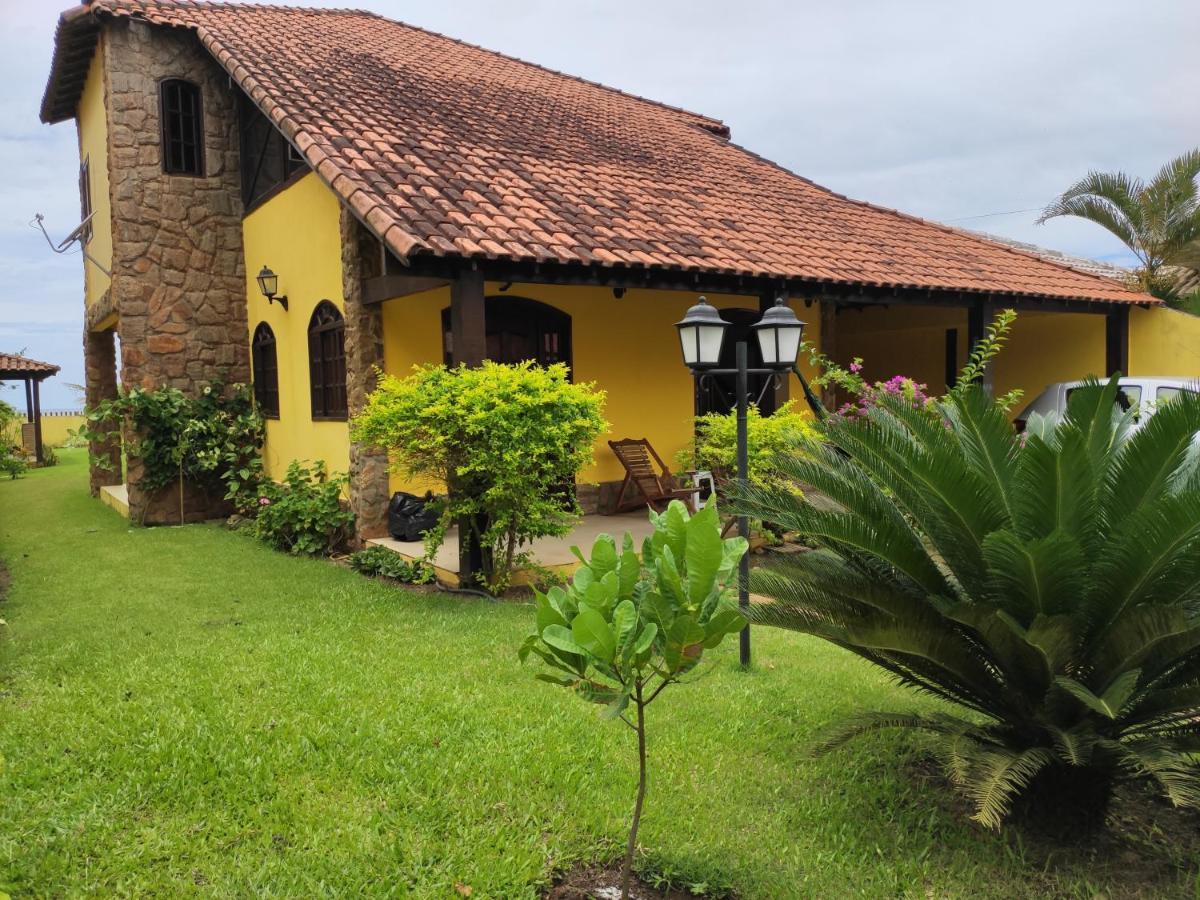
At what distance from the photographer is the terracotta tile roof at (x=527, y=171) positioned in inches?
300

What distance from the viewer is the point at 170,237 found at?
1104cm

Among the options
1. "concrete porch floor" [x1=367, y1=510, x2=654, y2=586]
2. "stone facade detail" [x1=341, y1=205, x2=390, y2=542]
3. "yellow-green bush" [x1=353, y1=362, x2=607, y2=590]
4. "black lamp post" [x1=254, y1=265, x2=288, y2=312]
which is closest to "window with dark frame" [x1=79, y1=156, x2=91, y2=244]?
"black lamp post" [x1=254, y1=265, x2=288, y2=312]

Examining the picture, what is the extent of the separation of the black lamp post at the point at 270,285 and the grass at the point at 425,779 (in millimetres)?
5564

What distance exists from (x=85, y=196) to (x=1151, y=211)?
60.2 feet

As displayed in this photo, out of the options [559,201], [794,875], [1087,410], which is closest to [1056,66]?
[559,201]

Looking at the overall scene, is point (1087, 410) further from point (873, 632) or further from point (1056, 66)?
point (1056, 66)

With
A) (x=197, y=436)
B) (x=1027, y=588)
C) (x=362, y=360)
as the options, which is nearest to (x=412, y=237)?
(x=362, y=360)

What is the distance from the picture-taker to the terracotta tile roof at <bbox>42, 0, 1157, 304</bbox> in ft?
25.0

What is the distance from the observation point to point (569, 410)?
256 inches

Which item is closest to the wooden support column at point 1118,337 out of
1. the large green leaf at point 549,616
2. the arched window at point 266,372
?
the arched window at point 266,372

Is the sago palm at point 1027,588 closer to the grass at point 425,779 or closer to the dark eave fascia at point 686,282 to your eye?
the grass at point 425,779

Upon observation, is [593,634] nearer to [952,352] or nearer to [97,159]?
[97,159]

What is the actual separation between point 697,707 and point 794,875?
1467 mm

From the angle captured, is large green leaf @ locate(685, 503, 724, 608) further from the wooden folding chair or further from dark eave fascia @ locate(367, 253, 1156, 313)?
the wooden folding chair
